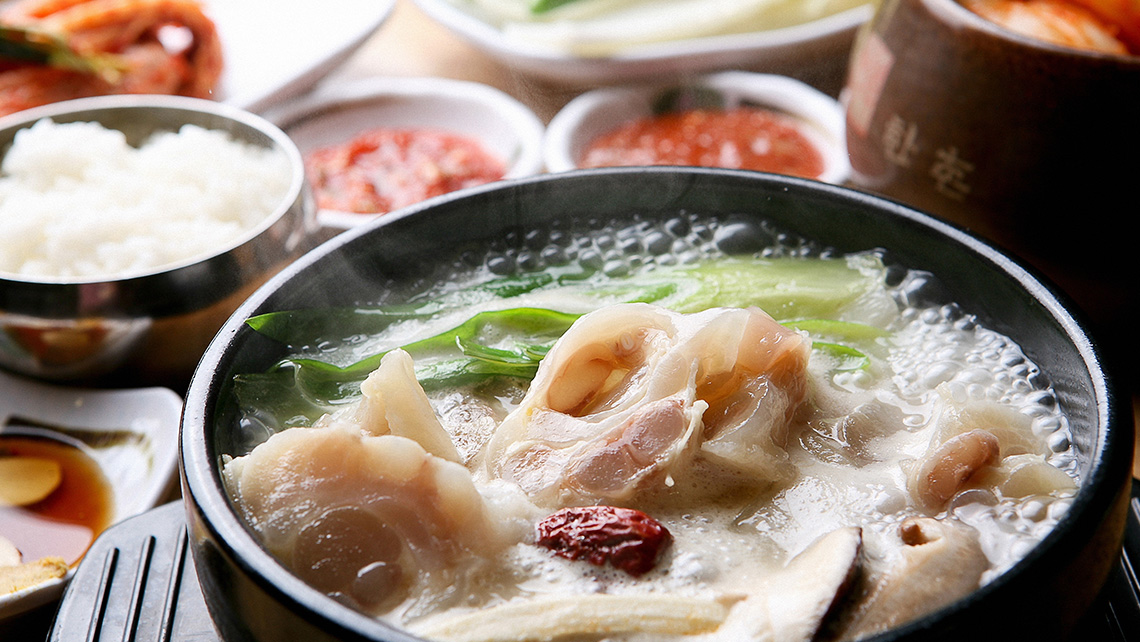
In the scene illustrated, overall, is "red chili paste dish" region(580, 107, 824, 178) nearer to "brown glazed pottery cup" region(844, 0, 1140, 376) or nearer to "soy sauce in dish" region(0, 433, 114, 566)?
"brown glazed pottery cup" region(844, 0, 1140, 376)

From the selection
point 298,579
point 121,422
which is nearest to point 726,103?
point 121,422

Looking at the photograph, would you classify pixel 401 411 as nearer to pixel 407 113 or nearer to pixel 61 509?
pixel 61 509

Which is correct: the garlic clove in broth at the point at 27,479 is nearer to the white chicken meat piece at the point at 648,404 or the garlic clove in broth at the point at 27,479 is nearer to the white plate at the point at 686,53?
the white chicken meat piece at the point at 648,404

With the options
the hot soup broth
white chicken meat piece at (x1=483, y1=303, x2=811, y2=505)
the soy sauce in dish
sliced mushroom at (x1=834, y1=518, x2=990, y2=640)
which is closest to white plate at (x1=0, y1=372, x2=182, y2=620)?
the soy sauce in dish

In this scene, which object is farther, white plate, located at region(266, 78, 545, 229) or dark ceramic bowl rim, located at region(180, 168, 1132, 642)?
white plate, located at region(266, 78, 545, 229)

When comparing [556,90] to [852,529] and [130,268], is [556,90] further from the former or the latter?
[852,529]

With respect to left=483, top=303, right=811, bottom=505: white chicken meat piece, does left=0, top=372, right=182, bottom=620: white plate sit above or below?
below

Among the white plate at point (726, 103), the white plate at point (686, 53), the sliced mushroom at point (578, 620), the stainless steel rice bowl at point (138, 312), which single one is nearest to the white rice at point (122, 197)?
the stainless steel rice bowl at point (138, 312)
